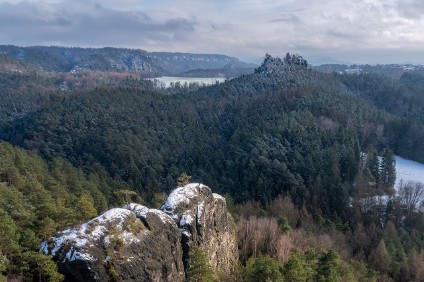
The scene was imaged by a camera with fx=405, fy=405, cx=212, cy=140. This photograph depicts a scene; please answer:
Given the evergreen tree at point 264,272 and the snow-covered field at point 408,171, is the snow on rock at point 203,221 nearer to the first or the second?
the evergreen tree at point 264,272

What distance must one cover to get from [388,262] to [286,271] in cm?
3507

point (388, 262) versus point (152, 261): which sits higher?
point (152, 261)

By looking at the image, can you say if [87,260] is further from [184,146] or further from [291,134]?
[184,146]

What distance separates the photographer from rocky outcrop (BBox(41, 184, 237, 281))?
22.6m

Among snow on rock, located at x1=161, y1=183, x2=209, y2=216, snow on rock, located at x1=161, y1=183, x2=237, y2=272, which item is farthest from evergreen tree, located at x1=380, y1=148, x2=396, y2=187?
snow on rock, located at x1=161, y1=183, x2=209, y2=216

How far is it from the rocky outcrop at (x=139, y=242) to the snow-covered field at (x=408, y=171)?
76869 millimetres

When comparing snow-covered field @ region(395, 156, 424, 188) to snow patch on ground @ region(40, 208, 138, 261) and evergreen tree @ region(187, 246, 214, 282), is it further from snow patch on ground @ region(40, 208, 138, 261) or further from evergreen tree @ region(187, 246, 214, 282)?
snow patch on ground @ region(40, 208, 138, 261)

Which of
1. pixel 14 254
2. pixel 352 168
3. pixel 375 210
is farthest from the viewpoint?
pixel 352 168

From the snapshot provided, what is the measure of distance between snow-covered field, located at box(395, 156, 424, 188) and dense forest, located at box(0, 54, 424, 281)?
3.43 metres

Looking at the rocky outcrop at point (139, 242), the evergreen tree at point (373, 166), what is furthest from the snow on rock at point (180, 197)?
the evergreen tree at point (373, 166)

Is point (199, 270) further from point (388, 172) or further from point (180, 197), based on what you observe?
point (388, 172)

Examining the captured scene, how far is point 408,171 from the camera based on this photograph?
361ft

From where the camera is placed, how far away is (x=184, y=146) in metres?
127

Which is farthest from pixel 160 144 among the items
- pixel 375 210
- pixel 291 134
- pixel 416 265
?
pixel 416 265
